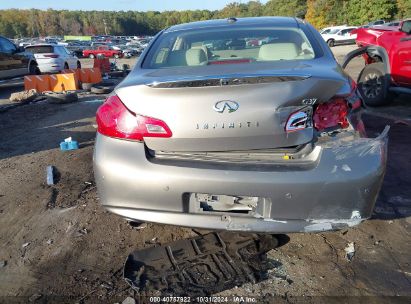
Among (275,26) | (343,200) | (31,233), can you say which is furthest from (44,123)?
(343,200)

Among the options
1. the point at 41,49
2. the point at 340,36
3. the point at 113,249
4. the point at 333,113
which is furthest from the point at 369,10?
the point at 113,249

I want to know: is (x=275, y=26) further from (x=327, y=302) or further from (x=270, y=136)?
(x=327, y=302)

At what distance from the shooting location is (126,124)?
2557 millimetres

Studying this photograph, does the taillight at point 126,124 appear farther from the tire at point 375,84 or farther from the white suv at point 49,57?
the white suv at point 49,57

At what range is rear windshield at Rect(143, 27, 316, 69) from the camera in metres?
3.18

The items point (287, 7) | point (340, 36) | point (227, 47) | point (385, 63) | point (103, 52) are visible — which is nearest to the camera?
point (227, 47)

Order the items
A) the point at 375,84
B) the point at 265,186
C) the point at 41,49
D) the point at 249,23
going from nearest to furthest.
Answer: the point at 265,186, the point at 249,23, the point at 375,84, the point at 41,49

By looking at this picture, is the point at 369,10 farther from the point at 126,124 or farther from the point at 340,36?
the point at 126,124

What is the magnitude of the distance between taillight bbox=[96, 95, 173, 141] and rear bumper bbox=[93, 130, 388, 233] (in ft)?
0.22

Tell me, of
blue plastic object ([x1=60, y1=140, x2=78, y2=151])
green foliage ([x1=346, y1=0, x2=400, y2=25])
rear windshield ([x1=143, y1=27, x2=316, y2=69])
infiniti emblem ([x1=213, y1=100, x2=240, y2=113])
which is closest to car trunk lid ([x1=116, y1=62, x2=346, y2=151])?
infiniti emblem ([x1=213, y1=100, x2=240, y2=113])

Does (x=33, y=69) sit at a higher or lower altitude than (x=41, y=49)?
lower

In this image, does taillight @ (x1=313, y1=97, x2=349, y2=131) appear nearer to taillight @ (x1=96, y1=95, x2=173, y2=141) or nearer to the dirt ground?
the dirt ground

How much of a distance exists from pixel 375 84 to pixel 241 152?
6.13 m

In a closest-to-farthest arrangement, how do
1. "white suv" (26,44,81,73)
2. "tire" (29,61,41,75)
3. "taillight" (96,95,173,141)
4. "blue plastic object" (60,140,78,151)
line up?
"taillight" (96,95,173,141) < "blue plastic object" (60,140,78,151) < "tire" (29,61,41,75) < "white suv" (26,44,81,73)
